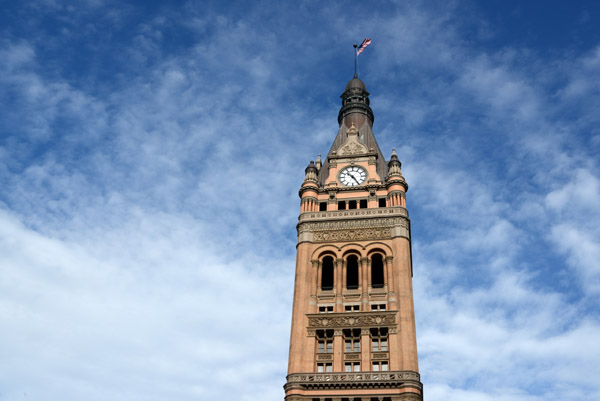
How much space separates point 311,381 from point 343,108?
46.0m

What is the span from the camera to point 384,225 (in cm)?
7156

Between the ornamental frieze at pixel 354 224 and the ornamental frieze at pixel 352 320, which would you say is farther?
the ornamental frieze at pixel 354 224

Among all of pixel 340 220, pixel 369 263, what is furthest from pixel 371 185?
pixel 369 263

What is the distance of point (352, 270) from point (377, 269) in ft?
9.77

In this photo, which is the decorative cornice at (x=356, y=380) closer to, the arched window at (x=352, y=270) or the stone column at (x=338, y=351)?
the stone column at (x=338, y=351)

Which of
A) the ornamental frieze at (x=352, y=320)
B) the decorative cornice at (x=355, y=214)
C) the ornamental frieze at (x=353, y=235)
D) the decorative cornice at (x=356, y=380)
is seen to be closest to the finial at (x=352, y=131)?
the decorative cornice at (x=355, y=214)

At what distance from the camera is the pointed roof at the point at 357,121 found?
268 ft

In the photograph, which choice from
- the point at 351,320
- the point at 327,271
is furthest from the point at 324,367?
the point at 327,271

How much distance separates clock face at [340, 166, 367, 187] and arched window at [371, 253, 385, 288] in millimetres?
11549

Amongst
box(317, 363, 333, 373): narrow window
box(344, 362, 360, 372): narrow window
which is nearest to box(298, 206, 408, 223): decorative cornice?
box(344, 362, 360, 372): narrow window

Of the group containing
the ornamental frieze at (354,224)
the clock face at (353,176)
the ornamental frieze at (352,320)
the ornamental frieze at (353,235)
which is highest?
the clock face at (353,176)

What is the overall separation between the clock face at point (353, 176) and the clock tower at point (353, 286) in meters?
0.13

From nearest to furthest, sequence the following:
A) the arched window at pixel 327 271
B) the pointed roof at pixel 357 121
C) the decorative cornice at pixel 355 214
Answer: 1. the arched window at pixel 327 271
2. the decorative cornice at pixel 355 214
3. the pointed roof at pixel 357 121

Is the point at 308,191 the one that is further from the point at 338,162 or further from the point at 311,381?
the point at 311,381
